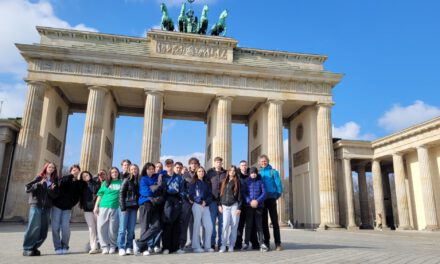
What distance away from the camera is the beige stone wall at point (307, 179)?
27.2 m

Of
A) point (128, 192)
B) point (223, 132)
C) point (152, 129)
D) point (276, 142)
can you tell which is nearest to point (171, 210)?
point (128, 192)

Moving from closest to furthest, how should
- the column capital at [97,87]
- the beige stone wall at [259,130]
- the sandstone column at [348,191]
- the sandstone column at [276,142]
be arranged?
the column capital at [97,87], the sandstone column at [276,142], the sandstone column at [348,191], the beige stone wall at [259,130]

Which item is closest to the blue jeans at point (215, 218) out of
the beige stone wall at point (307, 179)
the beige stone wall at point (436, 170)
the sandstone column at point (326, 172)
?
the sandstone column at point (326, 172)

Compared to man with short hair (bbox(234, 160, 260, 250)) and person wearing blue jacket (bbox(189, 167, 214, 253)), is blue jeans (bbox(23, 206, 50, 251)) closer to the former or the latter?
person wearing blue jacket (bbox(189, 167, 214, 253))

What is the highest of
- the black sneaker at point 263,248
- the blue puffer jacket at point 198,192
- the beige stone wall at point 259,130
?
the beige stone wall at point 259,130

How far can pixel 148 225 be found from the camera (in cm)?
731

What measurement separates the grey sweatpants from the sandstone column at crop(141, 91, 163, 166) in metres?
16.9

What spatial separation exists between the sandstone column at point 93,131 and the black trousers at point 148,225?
1747 centimetres

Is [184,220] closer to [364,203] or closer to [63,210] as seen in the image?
[63,210]

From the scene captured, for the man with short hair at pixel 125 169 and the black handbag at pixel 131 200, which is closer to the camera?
the black handbag at pixel 131 200

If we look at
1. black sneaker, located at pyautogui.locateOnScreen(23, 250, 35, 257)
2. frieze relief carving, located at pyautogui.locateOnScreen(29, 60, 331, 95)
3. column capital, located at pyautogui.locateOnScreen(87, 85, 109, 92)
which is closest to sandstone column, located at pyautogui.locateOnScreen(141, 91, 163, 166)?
frieze relief carving, located at pyautogui.locateOnScreen(29, 60, 331, 95)

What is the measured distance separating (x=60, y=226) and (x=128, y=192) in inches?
68.3

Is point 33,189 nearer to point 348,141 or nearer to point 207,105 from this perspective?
point 207,105

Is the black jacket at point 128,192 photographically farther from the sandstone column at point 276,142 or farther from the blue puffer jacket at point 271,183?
the sandstone column at point 276,142
